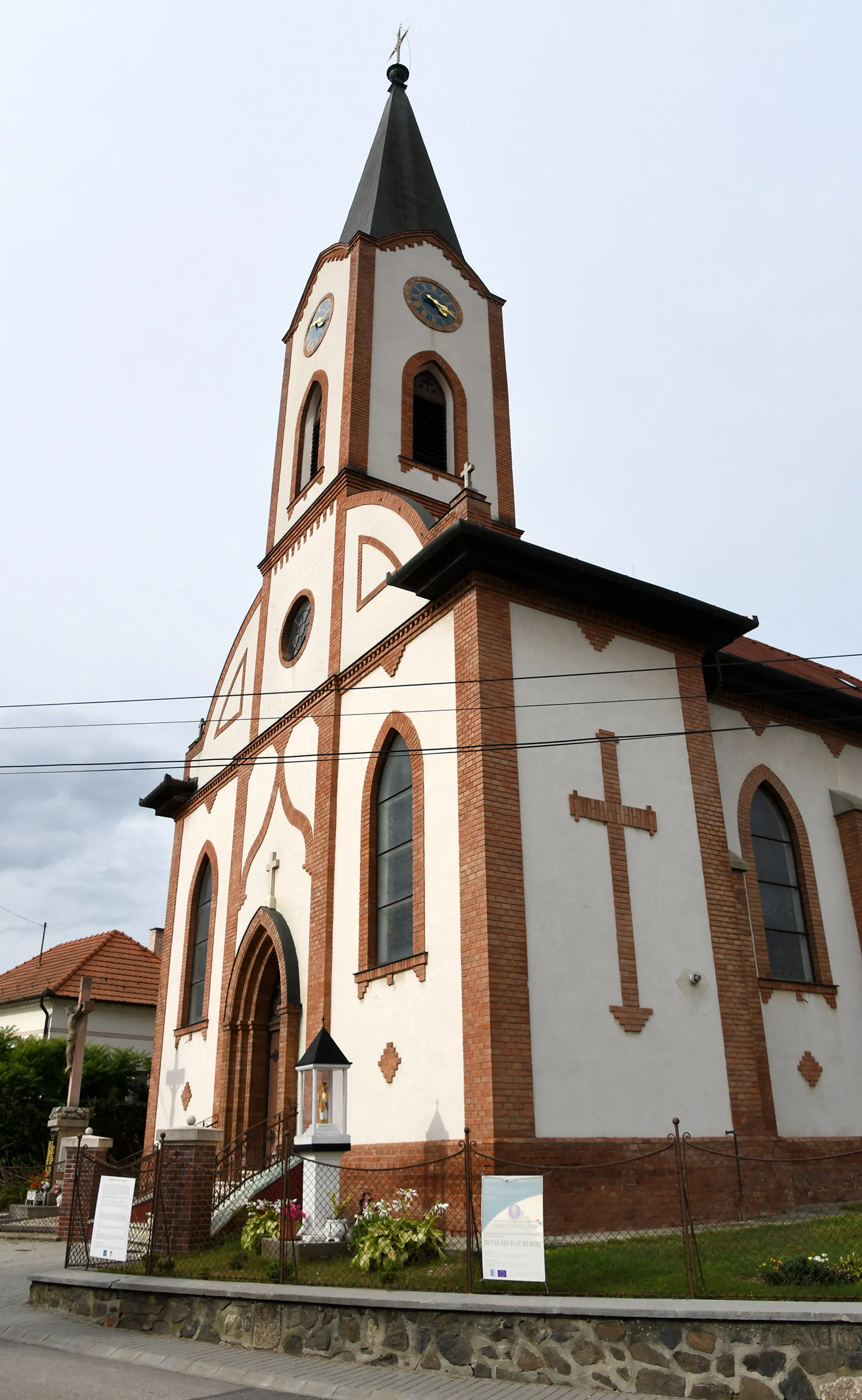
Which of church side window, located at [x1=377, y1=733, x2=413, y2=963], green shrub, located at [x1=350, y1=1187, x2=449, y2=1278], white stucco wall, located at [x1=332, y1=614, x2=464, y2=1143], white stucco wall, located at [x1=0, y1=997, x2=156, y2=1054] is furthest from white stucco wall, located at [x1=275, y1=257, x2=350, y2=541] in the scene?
white stucco wall, located at [x1=0, y1=997, x2=156, y2=1054]

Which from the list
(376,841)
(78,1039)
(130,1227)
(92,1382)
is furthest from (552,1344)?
(78,1039)

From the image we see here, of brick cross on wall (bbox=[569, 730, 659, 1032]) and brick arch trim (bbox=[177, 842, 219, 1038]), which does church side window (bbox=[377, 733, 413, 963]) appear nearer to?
brick cross on wall (bbox=[569, 730, 659, 1032])

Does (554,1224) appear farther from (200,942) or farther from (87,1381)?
(200,942)

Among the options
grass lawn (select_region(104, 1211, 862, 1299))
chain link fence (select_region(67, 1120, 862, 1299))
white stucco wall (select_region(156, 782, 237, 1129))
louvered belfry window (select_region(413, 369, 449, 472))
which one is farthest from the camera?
louvered belfry window (select_region(413, 369, 449, 472))

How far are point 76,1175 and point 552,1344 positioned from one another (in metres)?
6.69

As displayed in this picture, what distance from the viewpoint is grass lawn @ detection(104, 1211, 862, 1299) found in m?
7.68

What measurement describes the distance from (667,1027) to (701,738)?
13.9 ft

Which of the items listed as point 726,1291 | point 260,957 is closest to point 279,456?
point 260,957

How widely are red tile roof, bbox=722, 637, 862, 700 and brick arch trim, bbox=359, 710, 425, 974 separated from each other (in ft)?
28.8

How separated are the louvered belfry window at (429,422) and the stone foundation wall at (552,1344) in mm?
14238

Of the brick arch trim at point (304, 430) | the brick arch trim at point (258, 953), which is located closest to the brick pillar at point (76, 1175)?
the brick arch trim at point (258, 953)

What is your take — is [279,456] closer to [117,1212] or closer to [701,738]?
[701,738]

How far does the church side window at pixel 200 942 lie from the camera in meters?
19.3

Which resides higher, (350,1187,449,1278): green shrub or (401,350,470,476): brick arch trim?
(401,350,470,476): brick arch trim
